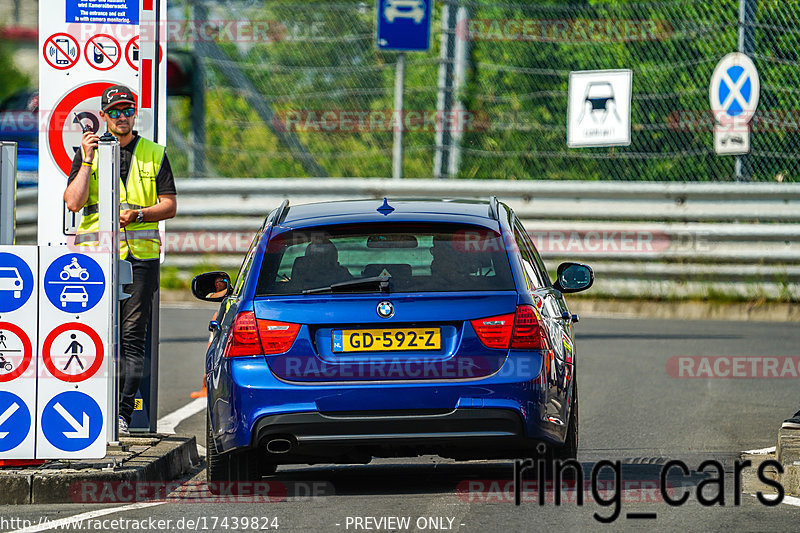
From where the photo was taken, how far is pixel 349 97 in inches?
698

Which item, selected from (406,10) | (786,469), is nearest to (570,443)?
(786,469)

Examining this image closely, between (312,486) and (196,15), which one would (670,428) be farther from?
(196,15)

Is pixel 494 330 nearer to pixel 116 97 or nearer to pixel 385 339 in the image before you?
pixel 385 339

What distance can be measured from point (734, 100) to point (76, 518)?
11.2m

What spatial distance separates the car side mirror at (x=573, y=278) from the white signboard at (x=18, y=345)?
108 inches

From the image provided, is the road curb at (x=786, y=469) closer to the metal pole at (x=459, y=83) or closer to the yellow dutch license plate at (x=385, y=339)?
the yellow dutch license plate at (x=385, y=339)

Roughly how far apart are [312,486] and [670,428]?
2870mm

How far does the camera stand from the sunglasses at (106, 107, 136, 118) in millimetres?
8656

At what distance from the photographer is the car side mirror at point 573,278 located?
8.31 m

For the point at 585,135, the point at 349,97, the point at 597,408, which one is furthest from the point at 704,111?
the point at 597,408

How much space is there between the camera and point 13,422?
7.64 meters

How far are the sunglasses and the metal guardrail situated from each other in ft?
28.0

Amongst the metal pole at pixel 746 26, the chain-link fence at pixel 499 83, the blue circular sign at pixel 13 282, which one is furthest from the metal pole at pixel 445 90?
the blue circular sign at pixel 13 282

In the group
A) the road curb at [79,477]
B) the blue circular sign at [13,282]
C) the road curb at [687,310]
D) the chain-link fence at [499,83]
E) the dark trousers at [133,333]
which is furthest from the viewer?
the chain-link fence at [499,83]
